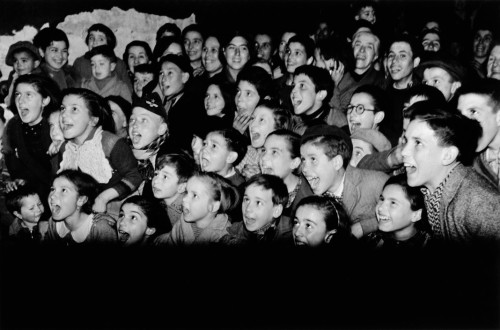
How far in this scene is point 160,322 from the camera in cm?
313

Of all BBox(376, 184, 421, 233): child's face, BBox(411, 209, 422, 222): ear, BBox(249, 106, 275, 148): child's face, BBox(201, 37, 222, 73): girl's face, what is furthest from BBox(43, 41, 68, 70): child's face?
BBox(411, 209, 422, 222): ear

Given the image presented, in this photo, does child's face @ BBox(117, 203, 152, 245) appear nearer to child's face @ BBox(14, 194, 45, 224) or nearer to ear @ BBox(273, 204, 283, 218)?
child's face @ BBox(14, 194, 45, 224)

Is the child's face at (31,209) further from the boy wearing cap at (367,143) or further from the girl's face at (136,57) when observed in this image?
the boy wearing cap at (367,143)

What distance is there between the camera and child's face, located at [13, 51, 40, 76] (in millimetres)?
3389

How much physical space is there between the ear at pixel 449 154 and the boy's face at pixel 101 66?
173 centimetres

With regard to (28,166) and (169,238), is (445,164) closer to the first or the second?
(169,238)

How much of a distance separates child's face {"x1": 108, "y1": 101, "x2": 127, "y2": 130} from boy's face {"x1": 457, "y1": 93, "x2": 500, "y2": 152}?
1.59m

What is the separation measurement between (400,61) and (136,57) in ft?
4.46


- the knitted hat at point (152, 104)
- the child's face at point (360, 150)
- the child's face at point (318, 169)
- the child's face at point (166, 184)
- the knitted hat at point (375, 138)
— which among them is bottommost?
the child's face at point (166, 184)

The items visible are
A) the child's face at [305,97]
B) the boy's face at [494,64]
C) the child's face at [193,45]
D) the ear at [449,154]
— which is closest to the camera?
the ear at [449,154]

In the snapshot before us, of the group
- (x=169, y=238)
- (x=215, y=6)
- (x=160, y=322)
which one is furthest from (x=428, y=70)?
(x=160, y=322)

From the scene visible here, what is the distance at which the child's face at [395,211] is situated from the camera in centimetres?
271

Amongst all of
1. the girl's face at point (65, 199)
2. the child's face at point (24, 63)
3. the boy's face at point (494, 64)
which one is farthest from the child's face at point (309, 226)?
the child's face at point (24, 63)

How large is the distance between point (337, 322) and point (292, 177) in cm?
70
